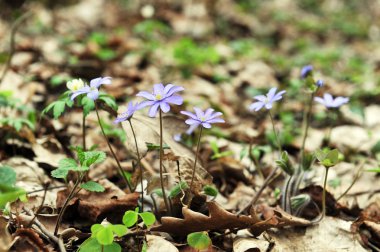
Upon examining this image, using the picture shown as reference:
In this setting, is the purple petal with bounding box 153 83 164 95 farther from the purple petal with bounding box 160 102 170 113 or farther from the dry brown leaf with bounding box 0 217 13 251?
the dry brown leaf with bounding box 0 217 13 251

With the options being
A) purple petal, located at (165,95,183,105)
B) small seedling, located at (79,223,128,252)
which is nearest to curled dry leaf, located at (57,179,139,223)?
small seedling, located at (79,223,128,252)

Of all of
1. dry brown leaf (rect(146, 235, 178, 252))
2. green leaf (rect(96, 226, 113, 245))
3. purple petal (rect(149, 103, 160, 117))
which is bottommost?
dry brown leaf (rect(146, 235, 178, 252))

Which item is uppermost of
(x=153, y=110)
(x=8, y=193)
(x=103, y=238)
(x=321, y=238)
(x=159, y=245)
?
(x=153, y=110)

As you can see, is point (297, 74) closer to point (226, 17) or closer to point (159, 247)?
point (226, 17)

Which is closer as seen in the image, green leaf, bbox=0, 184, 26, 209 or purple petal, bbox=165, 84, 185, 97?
green leaf, bbox=0, 184, 26, 209

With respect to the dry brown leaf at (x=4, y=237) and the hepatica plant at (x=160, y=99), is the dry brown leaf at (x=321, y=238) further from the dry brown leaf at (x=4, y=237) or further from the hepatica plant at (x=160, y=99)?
the dry brown leaf at (x=4, y=237)

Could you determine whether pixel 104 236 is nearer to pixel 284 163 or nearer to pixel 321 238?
pixel 284 163

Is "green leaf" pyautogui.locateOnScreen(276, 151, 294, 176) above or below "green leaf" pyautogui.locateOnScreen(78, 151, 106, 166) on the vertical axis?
below

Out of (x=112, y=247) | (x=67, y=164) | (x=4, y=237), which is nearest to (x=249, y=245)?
(x=112, y=247)
